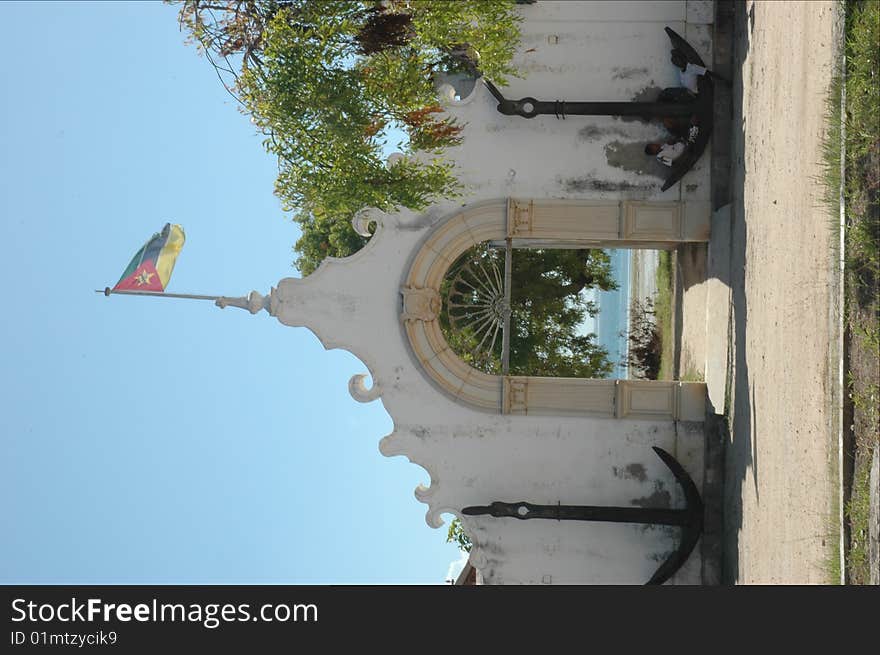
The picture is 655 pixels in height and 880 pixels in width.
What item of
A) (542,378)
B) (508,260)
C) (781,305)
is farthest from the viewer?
(508,260)

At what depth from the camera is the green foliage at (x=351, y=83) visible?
13.0 meters

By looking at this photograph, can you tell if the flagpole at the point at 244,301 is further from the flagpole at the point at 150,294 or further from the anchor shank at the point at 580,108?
the anchor shank at the point at 580,108

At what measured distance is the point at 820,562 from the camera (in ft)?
33.2

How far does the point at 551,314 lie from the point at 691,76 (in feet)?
27.6

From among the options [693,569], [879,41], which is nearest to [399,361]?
[693,569]

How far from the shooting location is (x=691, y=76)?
48.2 feet

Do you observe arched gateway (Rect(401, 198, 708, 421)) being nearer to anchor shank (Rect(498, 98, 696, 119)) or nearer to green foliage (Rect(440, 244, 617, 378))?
anchor shank (Rect(498, 98, 696, 119))

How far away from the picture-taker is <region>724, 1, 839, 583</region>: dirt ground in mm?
10180

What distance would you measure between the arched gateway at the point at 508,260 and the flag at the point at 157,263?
3.40m

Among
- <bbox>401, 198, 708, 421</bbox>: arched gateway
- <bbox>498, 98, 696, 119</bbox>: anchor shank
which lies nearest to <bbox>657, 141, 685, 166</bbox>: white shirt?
<bbox>498, 98, 696, 119</bbox>: anchor shank

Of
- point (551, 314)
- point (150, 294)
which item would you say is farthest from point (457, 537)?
point (150, 294)

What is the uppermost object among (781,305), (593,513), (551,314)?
(551,314)

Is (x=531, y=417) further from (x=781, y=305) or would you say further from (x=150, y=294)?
(x=150, y=294)

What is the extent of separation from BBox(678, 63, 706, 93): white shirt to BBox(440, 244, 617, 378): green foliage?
728 centimetres
